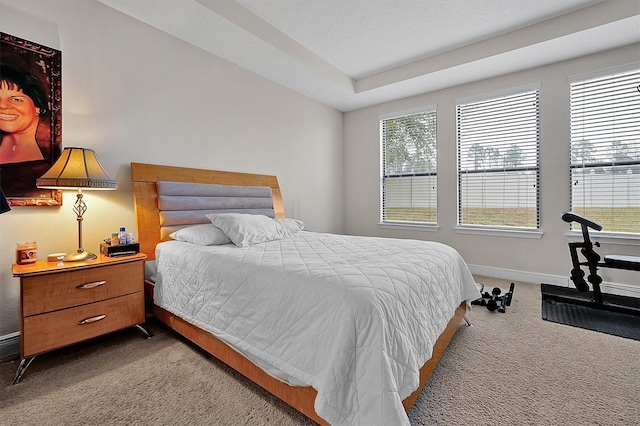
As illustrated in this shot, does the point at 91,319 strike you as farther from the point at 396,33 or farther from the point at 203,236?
the point at 396,33

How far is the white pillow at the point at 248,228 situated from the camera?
2.33m

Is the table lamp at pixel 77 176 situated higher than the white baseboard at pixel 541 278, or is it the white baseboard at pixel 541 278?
the table lamp at pixel 77 176

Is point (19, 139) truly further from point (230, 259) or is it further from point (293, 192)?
point (293, 192)

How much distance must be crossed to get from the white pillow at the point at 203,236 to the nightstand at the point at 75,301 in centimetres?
34

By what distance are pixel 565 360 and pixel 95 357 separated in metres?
3.11

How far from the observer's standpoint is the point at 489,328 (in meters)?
2.34

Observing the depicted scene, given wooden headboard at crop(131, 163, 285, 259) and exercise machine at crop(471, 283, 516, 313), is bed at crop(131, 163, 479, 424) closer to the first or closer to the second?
wooden headboard at crop(131, 163, 285, 259)

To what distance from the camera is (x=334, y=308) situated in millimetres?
1194

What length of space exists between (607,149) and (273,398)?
4087mm

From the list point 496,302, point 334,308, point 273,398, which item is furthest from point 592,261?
point 273,398

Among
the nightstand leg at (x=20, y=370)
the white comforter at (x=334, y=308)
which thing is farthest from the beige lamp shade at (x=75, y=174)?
the nightstand leg at (x=20, y=370)

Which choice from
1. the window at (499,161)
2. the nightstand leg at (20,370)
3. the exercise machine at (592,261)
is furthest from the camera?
the window at (499,161)

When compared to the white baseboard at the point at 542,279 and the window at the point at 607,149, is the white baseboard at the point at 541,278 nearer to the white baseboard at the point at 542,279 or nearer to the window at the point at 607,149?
the white baseboard at the point at 542,279

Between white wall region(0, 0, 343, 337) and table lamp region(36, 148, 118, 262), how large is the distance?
0.31 m
